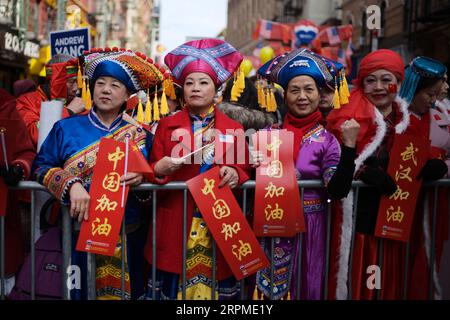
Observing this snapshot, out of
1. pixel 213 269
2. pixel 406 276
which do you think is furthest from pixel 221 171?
pixel 406 276

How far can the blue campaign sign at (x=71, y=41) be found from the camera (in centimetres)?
624

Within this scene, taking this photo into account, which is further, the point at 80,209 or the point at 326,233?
the point at 326,233

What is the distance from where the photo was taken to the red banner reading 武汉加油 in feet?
8.37

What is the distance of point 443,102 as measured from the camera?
4.44 meters

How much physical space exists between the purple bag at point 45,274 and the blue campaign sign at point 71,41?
3898mm

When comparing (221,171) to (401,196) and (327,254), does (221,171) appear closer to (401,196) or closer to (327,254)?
(327,254)

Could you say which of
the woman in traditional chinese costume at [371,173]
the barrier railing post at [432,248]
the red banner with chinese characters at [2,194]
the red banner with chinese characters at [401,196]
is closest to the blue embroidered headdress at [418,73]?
the woman in traditional chinese costume at [371,173]

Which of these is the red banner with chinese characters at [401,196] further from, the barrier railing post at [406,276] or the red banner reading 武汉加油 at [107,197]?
the red banner reading 武汉加油 at [107,197]

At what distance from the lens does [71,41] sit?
6.30 metres

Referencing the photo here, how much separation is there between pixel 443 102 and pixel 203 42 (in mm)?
2537

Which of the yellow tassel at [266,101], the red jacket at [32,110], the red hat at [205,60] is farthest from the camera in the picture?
the red jacket at [32,110]

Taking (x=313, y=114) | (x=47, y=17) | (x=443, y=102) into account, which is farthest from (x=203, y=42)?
(x=47, y=17)

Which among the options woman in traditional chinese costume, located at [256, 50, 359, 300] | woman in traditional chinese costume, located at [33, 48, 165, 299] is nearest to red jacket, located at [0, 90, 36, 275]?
woman in traditional chinese costume, located at [33, 48, 165, 299]
